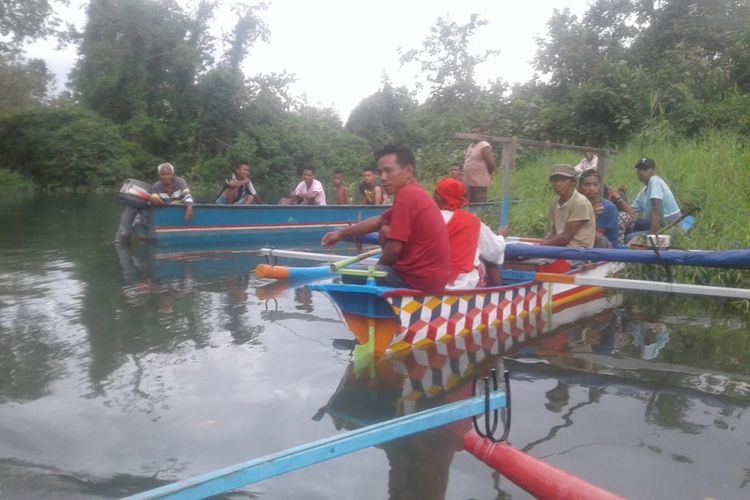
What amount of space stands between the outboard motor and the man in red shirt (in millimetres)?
7097

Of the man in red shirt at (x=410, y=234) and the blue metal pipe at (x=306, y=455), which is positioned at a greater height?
the man in red shirt at (x=410, y=234)

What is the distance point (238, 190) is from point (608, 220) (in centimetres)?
716

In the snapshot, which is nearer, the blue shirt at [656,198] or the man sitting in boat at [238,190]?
the blue shirt at [656,198]

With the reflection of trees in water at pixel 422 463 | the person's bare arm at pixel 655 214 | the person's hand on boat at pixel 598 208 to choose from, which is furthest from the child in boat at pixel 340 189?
the reflection of trees in water at pixel 422 463

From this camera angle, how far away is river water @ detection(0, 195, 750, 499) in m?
3.24

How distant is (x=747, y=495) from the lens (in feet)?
10.2

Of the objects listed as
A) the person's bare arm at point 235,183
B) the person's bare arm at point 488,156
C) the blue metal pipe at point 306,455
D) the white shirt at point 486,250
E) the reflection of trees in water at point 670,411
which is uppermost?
the person's bare arm at point 488,156

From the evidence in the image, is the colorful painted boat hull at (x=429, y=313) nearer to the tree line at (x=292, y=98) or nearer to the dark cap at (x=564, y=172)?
the dark cap at (x=564, y=172)

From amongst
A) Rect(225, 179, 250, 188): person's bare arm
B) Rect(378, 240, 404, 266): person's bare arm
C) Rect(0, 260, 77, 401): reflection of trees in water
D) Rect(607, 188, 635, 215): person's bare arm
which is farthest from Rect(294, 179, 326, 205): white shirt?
Rect(378, 240, 404, 266): person's bare arm

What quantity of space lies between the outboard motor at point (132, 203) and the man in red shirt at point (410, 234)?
7.10m

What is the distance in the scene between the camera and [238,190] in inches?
486

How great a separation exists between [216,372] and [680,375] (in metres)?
3.39

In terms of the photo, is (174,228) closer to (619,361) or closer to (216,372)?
(216,372)

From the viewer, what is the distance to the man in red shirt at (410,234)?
4.62 meters
